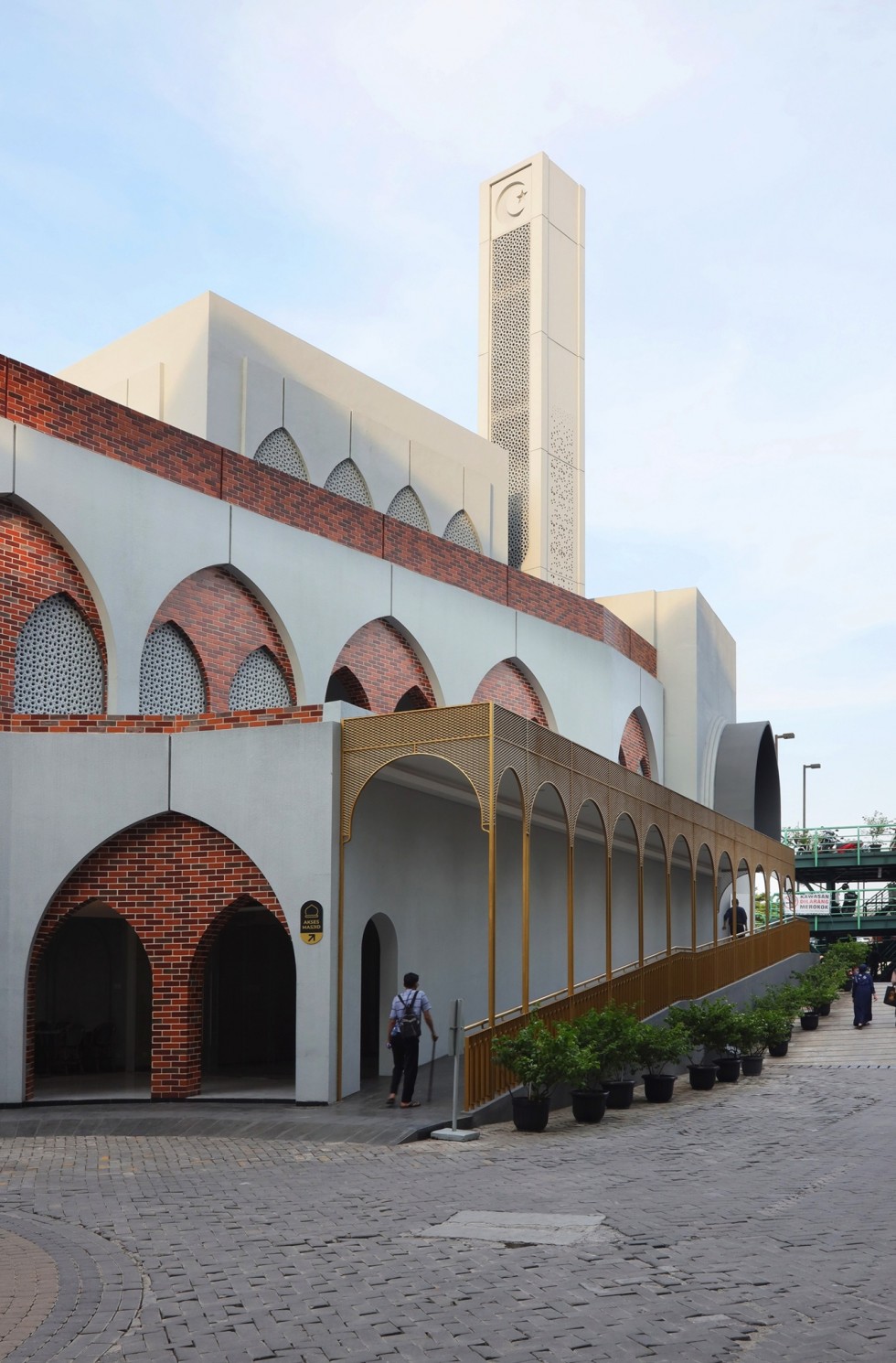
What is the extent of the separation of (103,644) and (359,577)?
4982 mm

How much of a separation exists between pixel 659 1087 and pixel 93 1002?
7.27 meters

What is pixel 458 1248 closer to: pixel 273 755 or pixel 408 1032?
pixel 408 1032

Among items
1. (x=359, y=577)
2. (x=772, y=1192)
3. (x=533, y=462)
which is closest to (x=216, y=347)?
(x=359, y=577)

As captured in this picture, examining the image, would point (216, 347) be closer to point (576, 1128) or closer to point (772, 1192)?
point (576, 1128)

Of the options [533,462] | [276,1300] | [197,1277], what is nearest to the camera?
[276,1300]

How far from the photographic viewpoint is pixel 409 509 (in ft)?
93.0

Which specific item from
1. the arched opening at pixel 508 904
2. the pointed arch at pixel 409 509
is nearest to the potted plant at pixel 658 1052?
the arched opening at pixel 508 904

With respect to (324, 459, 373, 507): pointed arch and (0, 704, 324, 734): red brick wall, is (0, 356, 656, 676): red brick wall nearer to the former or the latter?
(324, 459, 373, 507): pointed arch

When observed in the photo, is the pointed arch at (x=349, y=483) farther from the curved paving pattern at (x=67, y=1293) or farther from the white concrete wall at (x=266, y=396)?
the curved paving pattern at (x=67, y=1293)

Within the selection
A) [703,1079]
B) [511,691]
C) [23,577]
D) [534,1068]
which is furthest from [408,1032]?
[511,691]

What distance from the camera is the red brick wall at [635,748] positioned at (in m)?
29.7

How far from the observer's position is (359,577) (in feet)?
68.1

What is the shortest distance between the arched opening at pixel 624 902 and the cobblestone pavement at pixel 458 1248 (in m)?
12.9

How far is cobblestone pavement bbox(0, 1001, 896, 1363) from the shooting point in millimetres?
6078
